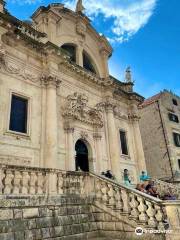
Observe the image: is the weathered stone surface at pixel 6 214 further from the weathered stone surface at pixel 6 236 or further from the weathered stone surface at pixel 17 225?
the weathered stone surface at pixel 6 236

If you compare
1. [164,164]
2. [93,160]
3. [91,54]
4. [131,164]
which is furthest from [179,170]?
[91,54]

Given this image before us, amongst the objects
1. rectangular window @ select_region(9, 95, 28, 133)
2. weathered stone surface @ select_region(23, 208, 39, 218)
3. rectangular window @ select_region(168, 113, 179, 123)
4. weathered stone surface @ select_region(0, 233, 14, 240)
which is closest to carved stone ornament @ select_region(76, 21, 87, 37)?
rectangular window @ select_region(9, 95, 28, 133)

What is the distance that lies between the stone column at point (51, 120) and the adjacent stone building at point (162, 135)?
51.8ft

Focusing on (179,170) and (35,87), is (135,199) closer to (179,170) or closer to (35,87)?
(35,87)

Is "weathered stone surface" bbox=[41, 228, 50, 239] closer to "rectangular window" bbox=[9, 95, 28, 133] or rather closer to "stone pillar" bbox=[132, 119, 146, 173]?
"rectangular window" bbox=[9, 95, 28, 133]

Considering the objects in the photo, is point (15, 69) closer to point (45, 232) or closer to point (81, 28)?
point (81, 28)

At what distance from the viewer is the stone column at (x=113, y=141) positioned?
1388 cm

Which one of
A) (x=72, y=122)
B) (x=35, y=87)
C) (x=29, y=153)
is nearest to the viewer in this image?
(x=29, y=153)

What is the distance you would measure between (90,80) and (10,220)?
1107cm

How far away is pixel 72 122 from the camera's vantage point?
12.6 metres

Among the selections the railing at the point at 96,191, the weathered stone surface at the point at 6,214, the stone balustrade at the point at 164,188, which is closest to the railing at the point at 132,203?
the railing at the point at 96,191

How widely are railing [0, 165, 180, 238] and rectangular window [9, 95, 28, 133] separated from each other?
3709mm

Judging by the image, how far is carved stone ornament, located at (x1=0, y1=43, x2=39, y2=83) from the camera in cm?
1041

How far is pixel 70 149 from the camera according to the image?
39.1 ft
